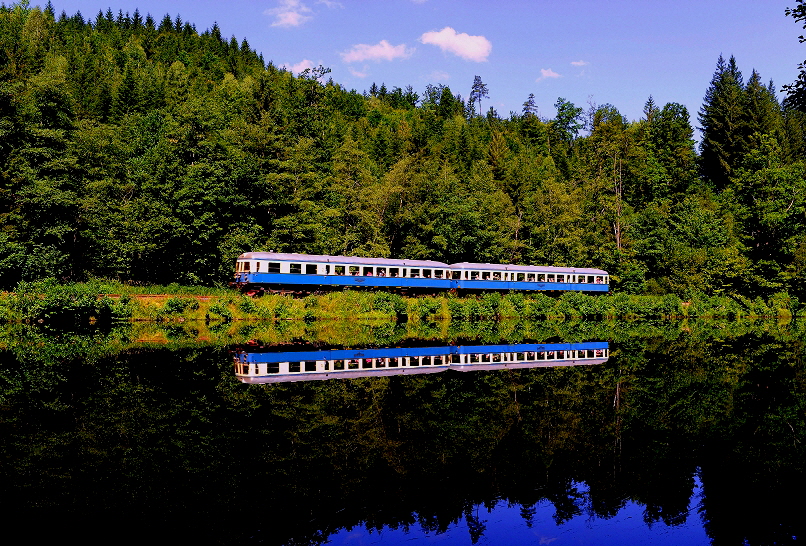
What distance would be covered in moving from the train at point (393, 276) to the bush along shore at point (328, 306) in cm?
178

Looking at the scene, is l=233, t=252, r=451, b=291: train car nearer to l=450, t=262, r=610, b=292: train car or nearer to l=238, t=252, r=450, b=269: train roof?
l=238, t=252, r=450, b=269: train roof

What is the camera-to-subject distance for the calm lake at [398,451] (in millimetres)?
6957

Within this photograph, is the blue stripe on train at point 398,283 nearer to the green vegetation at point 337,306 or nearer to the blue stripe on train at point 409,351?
the green vegetation at point 337,306

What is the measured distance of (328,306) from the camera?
41375 mm

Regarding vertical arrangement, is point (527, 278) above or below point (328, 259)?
below

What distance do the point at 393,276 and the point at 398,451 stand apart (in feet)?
123

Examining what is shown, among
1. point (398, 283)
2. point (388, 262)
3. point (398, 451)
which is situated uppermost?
point (388, 262)

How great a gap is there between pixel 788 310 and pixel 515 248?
24.4 metres

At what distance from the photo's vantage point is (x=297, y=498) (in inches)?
298

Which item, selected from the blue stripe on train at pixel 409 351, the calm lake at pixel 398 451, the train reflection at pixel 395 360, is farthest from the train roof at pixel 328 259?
the calm lake at pixel 398 451

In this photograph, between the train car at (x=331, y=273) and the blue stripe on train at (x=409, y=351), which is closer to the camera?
the blue stripe on train at (x=409, y=351)

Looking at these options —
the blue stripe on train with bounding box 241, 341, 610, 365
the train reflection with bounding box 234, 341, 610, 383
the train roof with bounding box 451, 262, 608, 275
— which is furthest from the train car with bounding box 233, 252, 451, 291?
the blue stripe on train with bounding box 241, 341, 610, 365

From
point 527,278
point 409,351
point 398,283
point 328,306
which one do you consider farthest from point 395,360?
point 527,278

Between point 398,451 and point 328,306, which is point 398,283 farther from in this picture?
point 398,451
